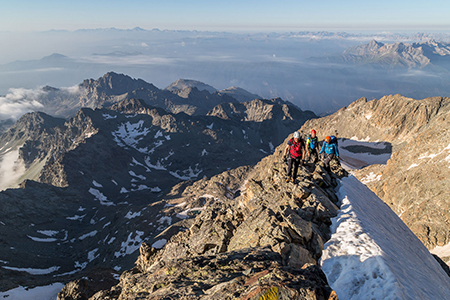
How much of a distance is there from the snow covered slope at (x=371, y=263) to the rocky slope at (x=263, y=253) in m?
0.92

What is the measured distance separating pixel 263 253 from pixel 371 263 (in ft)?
16.9

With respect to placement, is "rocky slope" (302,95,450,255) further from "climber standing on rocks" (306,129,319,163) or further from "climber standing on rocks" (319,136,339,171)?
"climber standing on rocks" (306,129,319,163)

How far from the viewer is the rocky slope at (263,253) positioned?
9.27m

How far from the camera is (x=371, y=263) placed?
11.3m

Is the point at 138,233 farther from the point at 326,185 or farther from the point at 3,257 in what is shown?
the point at 326,185

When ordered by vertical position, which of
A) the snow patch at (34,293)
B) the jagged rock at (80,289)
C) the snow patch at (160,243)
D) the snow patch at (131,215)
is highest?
the jagged rock at (80,289)

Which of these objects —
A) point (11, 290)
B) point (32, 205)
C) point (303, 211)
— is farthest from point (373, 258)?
point (32, 205)

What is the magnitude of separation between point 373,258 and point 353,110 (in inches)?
5639

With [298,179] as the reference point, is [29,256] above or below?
below

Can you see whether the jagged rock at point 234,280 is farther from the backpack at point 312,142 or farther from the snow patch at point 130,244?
the snow patch at point 130,244

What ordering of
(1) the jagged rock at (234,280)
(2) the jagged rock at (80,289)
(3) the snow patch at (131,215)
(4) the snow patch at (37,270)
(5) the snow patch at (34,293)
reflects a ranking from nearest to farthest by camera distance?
(1) the jagged rock at (234,280) → (2) the jagged rock at (80,289) → (5) the snow patch at (34,293) → (4) the snow patch at (37,270) → (3) the snow patch at (131,215)

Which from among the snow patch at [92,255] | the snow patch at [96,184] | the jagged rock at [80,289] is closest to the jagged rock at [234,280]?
the jagged rock at [80,289]

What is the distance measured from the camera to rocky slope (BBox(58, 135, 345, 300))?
9.27 meters

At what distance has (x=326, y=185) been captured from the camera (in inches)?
844
